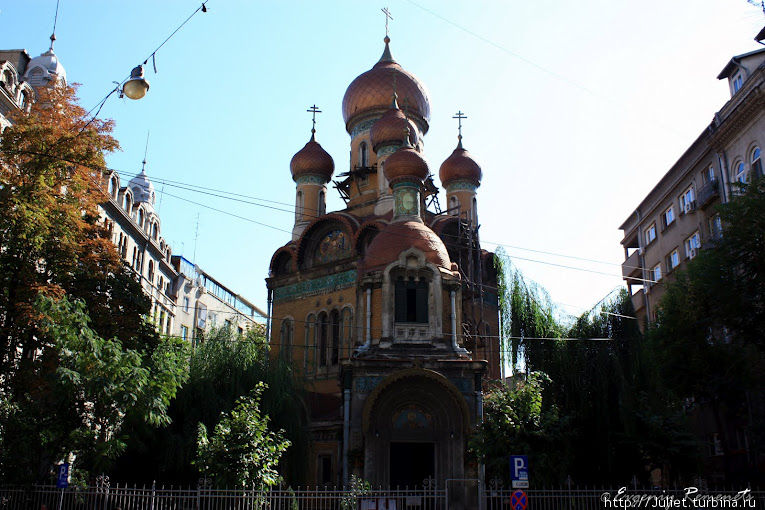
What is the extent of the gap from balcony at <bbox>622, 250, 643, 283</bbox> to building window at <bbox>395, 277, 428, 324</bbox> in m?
12.7

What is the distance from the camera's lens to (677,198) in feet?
88.8

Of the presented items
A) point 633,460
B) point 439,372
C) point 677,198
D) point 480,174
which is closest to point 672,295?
point 633,460

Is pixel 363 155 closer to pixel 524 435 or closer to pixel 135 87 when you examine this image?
pixel 524 435

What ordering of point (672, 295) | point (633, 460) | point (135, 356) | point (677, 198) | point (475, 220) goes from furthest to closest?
point (475, 220) → point (677, 198) → point (672, 295) → point (633, 460) → point (135, 356)

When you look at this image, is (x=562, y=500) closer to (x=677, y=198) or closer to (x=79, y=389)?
(x=79, y=389)

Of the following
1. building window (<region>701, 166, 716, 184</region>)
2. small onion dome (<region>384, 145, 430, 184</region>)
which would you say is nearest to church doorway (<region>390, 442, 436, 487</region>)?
small onion dome (<region>384, 145, 430, 184</region>)

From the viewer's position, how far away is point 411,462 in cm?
2045

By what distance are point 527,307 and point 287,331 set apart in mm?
9273

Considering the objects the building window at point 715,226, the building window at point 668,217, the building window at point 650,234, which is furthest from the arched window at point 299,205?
the building window at point 715,226

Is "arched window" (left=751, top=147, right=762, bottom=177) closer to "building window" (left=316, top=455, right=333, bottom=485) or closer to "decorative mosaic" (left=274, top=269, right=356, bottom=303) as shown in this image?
"decorative mosaic" (left=274, top=269, right=356, bottom=303)

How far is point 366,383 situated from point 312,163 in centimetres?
1337

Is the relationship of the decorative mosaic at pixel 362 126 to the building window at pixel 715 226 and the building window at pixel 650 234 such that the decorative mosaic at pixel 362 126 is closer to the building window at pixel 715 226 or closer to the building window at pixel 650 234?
the building window at pixel 650 234

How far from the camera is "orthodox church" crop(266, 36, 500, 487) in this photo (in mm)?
20141

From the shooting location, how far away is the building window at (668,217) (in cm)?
2753
